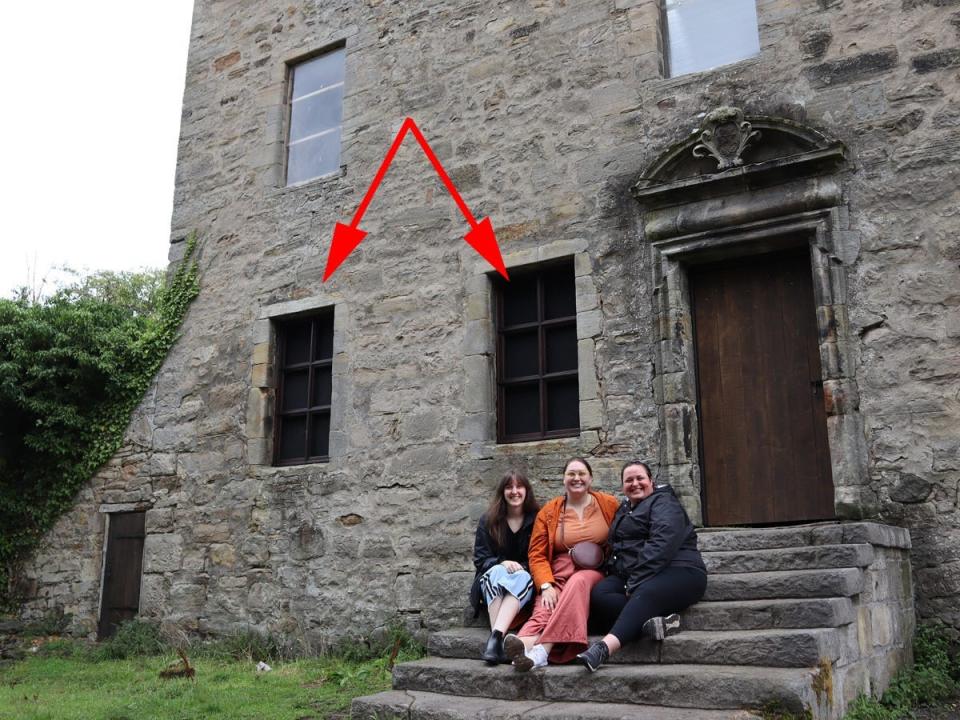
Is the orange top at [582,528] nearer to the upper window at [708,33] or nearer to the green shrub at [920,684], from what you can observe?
the green shrub at [920,684]

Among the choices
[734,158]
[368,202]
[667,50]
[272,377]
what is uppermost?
[667,50]

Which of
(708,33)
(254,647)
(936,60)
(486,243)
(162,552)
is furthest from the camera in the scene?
(162,552)

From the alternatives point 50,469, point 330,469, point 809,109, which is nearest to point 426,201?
point 330,469

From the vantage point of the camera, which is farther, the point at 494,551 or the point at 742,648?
the point at 494,551

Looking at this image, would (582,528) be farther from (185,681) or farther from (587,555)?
(185,681)

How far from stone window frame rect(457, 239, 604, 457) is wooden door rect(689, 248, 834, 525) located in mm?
743

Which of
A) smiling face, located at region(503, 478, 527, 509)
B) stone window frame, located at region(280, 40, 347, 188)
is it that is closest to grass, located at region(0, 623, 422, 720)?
smiling face, located at region(503, 478, 527, 509)

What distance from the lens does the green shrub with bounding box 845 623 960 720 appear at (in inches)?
159

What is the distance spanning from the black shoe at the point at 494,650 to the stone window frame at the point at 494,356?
208cm

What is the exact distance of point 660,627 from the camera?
4.04m

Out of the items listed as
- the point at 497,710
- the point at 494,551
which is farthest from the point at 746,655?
the point at 494,551

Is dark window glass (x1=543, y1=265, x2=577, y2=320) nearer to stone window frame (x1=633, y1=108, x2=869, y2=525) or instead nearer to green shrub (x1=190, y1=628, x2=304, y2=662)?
stone window frame (x1=633, y1=108, x2=869, y2=525)

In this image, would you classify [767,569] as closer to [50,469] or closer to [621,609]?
[621,609]

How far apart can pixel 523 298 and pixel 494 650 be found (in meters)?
3.26
